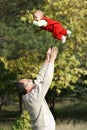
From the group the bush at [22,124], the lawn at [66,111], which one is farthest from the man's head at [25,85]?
the lawn at [66,111]

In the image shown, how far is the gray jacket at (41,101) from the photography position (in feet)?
16.6

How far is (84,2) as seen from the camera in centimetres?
1551

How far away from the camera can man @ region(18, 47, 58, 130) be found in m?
5.06

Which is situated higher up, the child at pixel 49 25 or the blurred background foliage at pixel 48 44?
the child at pixel 49 25

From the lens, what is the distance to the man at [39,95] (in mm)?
5059

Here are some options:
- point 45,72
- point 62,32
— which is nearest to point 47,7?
point 62,32

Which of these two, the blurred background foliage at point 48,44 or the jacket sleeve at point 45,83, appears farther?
the blurred background foliage at point 48,44

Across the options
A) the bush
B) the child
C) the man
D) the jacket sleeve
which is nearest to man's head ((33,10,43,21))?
the child

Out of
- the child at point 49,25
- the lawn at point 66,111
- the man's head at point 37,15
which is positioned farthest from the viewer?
the lawn at point 66,111

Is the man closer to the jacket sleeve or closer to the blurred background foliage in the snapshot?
the jacket sleeve

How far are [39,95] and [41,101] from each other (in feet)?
0.25

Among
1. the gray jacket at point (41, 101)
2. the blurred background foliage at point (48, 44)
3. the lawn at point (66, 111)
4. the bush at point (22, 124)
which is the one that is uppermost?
the gray jacket at point (41, 101)

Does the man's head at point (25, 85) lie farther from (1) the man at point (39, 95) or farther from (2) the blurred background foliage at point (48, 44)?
(2) the blurred background foliage at point (48, 44)

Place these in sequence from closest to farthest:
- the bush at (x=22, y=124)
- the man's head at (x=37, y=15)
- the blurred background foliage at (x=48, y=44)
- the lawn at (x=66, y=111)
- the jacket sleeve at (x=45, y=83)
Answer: the jacket sleeve at (x=45, y=83) < the man's head at (x=37, y=15) < the bush at (x=22, y=124) < the blurred background foliage at (x=48, y=44) < the lawn at (x=66, y=111)
